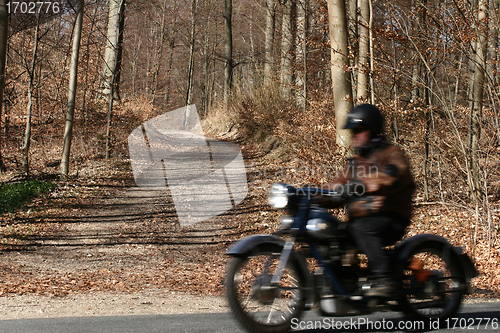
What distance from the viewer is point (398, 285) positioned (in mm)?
4281

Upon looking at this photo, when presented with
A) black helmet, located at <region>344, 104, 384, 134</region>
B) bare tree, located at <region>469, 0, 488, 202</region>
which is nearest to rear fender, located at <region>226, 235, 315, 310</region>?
black helmet, located at <region>344, 104, 384, 134</region>

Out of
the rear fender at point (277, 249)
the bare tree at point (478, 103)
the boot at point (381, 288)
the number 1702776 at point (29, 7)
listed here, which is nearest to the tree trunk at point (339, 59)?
the bare tree at point (478, 103)

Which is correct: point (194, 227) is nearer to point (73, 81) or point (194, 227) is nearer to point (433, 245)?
point (73, 81)

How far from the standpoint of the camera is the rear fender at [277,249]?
408 centimetres

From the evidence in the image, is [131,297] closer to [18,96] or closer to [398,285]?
[398,285]

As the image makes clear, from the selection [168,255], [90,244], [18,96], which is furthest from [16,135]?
[168,255]

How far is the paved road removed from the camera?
4629mm

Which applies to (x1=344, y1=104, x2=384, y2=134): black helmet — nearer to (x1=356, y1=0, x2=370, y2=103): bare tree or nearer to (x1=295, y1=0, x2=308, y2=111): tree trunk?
(x1=356, y1=0, x2=370, y2=103): bare tree

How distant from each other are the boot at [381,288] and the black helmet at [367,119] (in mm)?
1325

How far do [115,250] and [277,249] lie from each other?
7489mm

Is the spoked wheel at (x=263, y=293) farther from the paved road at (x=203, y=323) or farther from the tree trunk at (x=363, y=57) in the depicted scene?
the tree trunk at (x=363, y=57)

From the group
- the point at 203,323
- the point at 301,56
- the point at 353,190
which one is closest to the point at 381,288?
the point at 353,190

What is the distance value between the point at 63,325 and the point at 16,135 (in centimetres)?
1829

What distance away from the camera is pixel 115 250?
1075cm
